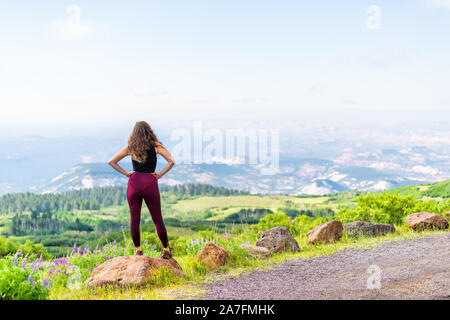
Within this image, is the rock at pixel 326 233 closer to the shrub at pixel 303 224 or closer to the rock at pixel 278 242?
the rock at pixel 278 242

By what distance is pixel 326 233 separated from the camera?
16578 millimetres

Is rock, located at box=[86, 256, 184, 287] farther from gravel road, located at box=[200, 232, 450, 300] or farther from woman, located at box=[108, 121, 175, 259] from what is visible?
gravel road, located at box=[200, 232, 450, 300]

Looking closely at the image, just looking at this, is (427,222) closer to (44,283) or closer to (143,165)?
(143,165)

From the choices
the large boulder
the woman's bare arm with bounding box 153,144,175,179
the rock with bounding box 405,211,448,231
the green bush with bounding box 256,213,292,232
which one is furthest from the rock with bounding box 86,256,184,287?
the rock with bounding box 405,211,448,231

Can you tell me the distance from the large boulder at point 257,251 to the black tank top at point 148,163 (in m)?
4.26

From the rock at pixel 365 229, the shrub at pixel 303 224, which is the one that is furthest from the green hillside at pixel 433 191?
the rock at pixel 365 229

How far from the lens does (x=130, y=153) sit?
39.2ft

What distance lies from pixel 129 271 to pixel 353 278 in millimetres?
5756

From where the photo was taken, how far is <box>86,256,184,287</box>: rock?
10531mm

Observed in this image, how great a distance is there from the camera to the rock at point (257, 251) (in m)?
13.7

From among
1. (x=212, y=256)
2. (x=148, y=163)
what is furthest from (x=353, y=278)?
(x=148, y=163)

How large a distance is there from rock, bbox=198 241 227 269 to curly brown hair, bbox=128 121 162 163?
337 centimetres
